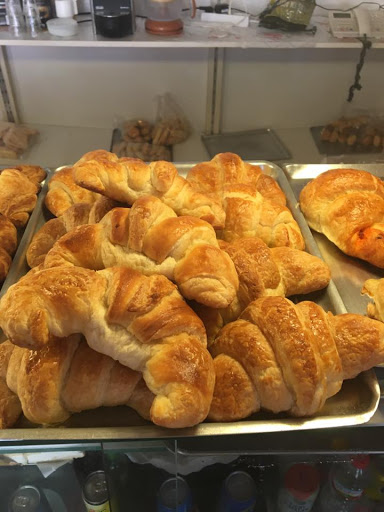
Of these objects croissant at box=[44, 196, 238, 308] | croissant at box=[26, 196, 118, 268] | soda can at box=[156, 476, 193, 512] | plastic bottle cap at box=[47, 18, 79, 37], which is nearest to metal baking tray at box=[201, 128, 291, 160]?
plastic bottle cap at box=[47, 18, 79, 37]

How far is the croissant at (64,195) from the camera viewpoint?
1.73 meters

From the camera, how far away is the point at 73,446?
1.11 meters

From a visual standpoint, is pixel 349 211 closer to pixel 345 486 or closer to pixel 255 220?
pixel 255 220

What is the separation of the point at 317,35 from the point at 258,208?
192 centimetres

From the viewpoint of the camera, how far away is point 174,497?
1.33 meters

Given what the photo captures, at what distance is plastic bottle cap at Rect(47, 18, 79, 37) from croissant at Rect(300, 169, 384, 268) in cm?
191

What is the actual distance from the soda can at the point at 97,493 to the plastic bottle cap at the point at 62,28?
254 centimetres

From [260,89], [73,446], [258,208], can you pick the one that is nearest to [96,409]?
[73,446]

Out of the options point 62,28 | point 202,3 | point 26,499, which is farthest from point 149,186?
point 202,3

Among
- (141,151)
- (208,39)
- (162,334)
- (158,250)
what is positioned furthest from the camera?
(141,151)

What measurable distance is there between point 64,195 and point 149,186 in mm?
518

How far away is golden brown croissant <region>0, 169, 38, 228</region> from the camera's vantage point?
5.69 feet

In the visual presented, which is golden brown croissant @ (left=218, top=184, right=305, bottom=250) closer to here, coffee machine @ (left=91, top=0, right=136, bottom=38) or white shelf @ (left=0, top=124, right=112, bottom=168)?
coffee machine @ (left=91, top=0, right=136, bottom=38)

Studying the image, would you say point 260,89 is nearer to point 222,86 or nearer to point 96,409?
point 222,86
